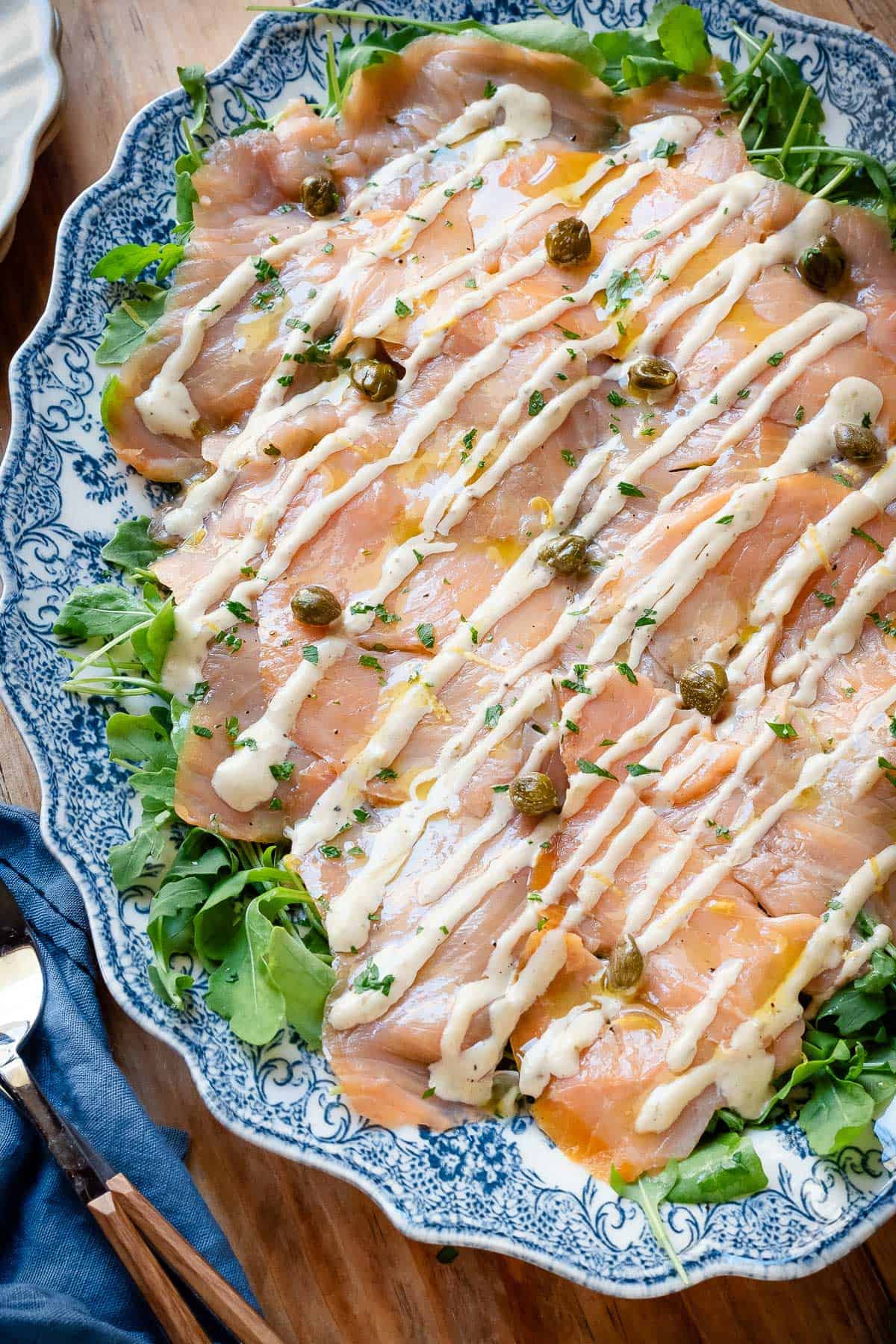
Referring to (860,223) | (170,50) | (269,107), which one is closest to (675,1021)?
(860,223)

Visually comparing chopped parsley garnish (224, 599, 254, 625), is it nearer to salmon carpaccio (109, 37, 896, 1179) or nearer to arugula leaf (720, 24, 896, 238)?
salmon carpaccio (109, 37, 896, 1179)

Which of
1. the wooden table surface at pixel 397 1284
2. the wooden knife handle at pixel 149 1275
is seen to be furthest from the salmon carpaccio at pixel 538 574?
the wooden knife handle at pixel 149 1275

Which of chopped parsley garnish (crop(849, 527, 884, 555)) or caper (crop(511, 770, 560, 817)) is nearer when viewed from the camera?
caper (crop(511, 770, 560, 817))

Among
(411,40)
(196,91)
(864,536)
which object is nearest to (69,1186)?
(864,536)

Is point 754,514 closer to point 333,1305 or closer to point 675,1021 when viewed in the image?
point 675,1021

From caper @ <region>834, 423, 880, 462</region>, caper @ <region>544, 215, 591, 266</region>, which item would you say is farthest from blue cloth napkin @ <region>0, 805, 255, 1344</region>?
caper @ <region>834, 423, 880, 462</region>

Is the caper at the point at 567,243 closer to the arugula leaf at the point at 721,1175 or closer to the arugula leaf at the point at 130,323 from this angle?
the arugula leaf at the point at 130,323
